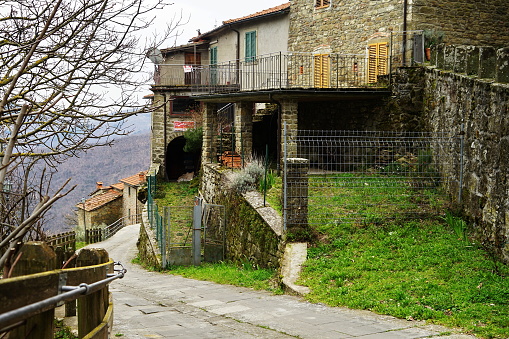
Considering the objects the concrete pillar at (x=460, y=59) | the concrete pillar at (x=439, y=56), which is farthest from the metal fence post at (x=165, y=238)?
the concrete pillar at (x=460, y=59)

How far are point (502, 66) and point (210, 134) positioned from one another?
1401cm

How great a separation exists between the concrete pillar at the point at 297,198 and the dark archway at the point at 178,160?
66.4ft

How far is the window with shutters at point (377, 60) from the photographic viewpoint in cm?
1753

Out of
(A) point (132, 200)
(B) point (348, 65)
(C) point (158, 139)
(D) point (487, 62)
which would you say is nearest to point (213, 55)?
(C) point (158, 139)

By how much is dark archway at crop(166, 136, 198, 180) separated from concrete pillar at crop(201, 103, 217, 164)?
8.48 metres

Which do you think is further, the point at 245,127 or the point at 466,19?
the point at 245,127

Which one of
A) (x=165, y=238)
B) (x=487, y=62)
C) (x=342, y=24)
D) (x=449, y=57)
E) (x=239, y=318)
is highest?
(x=342, y=24)

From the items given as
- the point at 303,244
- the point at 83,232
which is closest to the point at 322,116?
the point at 303,244

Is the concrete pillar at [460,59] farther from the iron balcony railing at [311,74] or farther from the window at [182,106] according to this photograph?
the window at [182,106]

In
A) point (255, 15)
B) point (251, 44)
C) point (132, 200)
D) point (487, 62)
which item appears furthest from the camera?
point (132, 200)

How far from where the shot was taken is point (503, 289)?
7.86 m

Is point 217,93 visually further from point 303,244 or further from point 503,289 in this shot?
point 503,289

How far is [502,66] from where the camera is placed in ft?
31.7

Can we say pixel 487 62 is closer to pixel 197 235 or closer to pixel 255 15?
pixel 197 235
